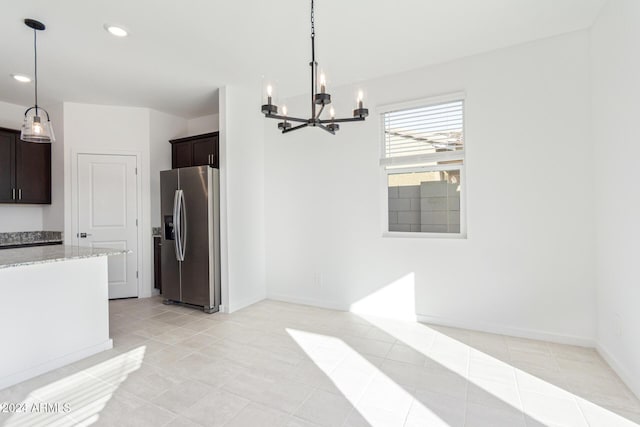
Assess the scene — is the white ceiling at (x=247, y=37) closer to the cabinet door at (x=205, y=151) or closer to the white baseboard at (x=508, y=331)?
the cabinet door at (x=205, y=151)

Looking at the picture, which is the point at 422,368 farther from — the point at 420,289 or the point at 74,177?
the point at 74,177

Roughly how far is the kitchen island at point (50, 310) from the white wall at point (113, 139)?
1.76m

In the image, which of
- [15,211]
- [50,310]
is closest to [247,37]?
[50,310]

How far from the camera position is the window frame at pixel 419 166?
10.6 ft

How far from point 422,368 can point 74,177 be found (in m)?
4.79

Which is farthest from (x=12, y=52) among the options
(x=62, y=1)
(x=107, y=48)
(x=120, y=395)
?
(x=120, y=395)

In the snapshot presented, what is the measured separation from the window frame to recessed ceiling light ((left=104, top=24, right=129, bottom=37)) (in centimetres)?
252

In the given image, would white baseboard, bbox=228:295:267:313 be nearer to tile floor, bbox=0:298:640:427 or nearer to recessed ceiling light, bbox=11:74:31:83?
tile floor, bbox=0:298:640:427

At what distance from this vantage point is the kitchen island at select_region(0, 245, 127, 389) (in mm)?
2234

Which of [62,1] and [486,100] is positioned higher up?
[62,1]

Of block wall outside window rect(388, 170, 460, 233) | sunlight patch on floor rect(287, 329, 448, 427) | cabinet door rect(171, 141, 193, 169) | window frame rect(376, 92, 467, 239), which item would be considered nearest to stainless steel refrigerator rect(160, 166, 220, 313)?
cabinet door rect(171, 141, 193, 169)

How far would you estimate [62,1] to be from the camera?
7.23 feet

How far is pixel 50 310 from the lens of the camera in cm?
245

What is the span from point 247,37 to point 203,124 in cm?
263
